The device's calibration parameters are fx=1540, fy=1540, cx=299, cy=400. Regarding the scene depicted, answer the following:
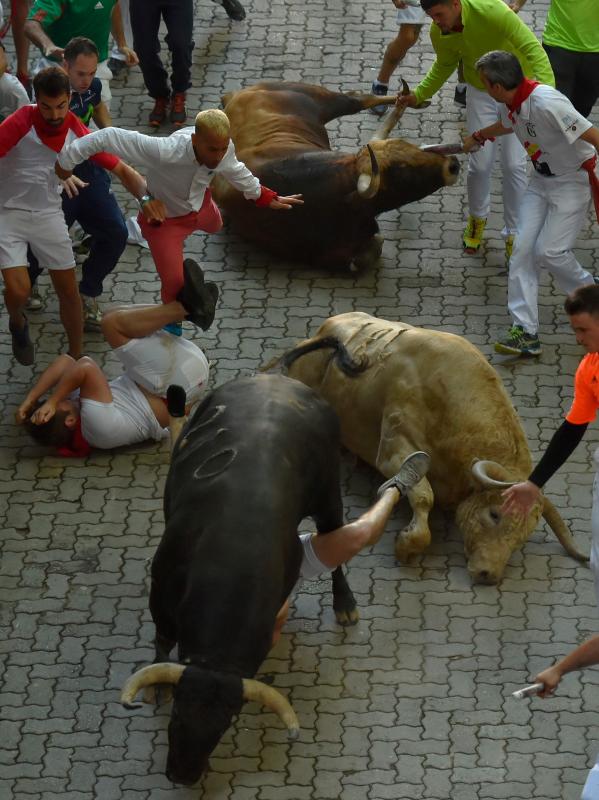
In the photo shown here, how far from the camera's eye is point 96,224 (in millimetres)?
10352

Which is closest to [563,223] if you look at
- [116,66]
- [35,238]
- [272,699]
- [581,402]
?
[581,402]

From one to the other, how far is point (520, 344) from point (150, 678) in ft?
15.1

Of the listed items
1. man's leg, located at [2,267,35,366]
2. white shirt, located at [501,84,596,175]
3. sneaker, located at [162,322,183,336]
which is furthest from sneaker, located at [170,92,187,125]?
sneaker, located at [162,322,183,336]

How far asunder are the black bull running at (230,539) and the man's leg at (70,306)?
212 cm

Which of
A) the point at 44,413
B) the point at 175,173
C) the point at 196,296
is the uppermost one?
the point at 175,173

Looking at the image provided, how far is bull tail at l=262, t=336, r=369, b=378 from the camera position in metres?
9.25

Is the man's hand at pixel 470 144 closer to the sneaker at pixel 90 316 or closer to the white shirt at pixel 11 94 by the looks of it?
the sneaker at pixel 90 316

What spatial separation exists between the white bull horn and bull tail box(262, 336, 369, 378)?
1.03 meters

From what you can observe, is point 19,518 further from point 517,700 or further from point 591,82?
point 591,82

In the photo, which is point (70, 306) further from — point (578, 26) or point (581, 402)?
point (578, 26)

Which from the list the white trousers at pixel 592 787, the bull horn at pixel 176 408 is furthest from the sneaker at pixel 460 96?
the white trousers at pixel 592 787

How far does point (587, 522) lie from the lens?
9070 millimetres

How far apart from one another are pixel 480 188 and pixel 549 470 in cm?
432

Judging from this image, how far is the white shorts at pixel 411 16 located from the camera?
41.1 ft
